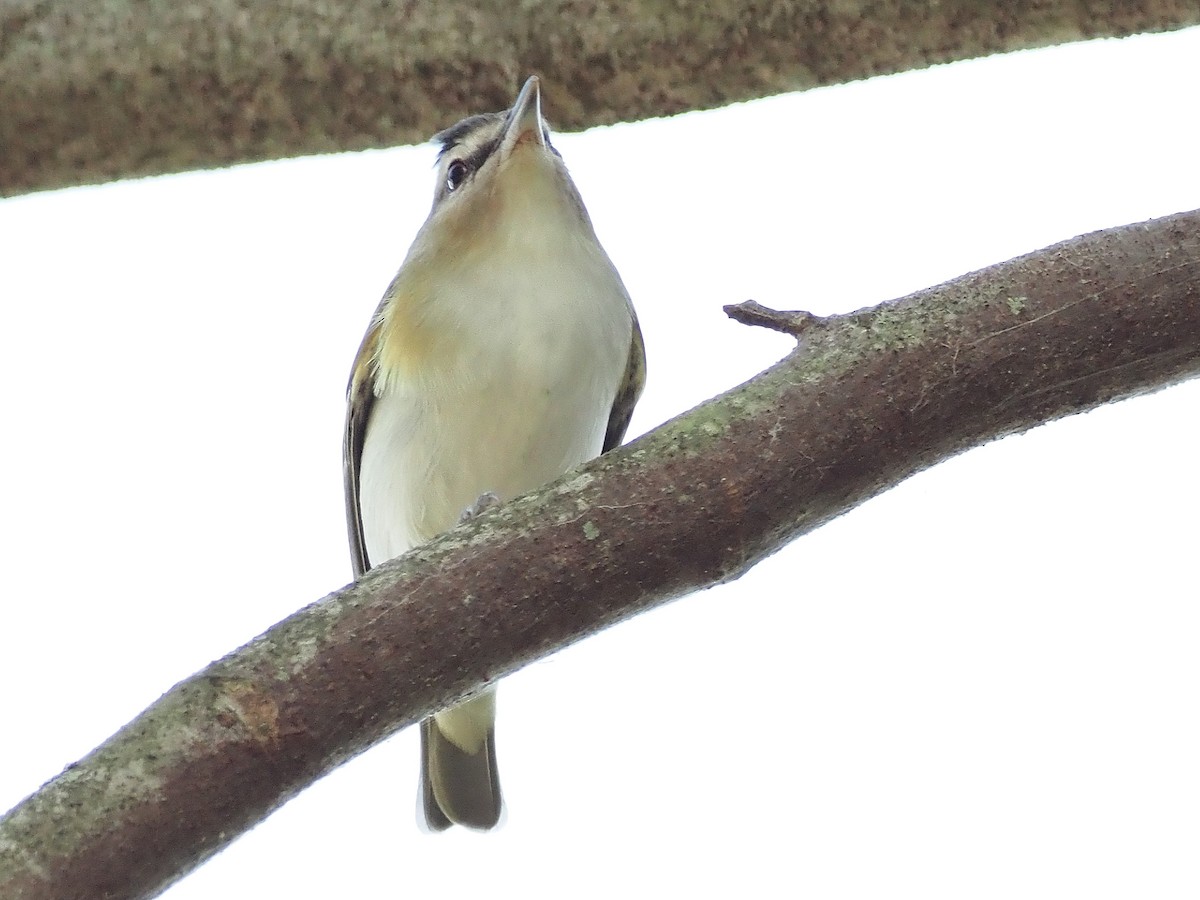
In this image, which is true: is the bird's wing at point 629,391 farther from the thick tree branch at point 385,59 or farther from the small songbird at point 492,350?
the thick tree branch at point 385,59

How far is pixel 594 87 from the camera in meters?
2.34

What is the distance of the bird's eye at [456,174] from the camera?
301cm

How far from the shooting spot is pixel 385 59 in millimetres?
2271

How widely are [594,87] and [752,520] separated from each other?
1087mm

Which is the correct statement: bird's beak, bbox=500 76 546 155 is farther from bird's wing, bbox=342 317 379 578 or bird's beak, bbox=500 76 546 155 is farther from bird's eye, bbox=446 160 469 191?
bird's wing, bbox=342 317 379 578

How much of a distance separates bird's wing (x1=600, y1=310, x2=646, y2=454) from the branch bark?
1.15 meters

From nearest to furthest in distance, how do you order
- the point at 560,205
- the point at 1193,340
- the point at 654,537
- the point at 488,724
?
the point at 654,537, the point at 1193,340, the point at 560,205, the point at 488,724

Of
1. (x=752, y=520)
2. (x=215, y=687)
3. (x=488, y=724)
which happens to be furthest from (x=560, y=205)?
(x=215, y=687)

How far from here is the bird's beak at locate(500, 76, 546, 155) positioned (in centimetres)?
237

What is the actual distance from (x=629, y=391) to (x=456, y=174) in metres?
0.64

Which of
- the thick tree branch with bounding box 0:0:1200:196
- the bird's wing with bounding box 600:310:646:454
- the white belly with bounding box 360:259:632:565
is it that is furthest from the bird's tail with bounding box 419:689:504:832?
the thick tree branch with bounding box 0:0:1200:196

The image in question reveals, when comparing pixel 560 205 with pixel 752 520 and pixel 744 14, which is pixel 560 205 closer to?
pixel 744 14

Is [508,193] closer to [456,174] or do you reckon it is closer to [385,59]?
[456,174]

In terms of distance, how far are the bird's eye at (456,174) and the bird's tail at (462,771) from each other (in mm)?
1174
